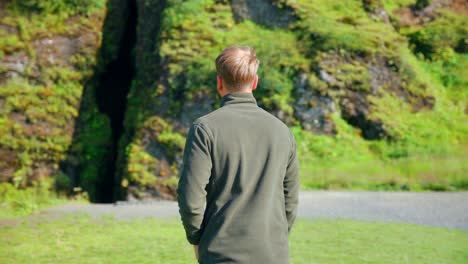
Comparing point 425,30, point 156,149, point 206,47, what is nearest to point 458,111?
point 425,30

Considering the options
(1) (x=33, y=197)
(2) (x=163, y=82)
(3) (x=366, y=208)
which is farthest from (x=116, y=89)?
(3) (x=366, y=208)

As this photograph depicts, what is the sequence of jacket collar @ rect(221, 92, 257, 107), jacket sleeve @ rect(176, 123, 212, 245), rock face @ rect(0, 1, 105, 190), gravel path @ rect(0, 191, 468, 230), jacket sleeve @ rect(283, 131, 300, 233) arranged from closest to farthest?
1. jacket sleeve @ rect(176, 123, 212, 245)
2. jacket collar @ rect(221, 92, 257, 107)
3. jacket sleeve @ rect(283, 131, 300, 233)
4. gravel path @ rect(0, 191, 468, 230)
5. rock face @ rect(0, 1, 105, 190)

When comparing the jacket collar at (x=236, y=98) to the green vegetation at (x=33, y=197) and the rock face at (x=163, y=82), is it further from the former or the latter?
the rock face at (x=163, y=82)

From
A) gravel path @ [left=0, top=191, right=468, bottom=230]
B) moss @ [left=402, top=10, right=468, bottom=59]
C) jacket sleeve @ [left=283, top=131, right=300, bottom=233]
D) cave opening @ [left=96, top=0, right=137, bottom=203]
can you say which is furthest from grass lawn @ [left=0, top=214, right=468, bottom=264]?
moss @ [left=402, top=10, right=468, bottom=59]

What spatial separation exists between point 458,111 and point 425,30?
3.99 m

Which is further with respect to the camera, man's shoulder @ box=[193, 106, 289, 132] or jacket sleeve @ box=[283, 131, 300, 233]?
jacket sleeve @ box=[283, 131, 300, 233]

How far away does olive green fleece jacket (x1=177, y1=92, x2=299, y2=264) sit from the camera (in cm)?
284

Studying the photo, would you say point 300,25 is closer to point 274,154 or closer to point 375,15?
point 375,15

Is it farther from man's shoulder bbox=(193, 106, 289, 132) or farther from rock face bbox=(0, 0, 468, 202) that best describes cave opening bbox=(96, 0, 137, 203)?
man's shoulder bbox=(193, 106, 289, 132)

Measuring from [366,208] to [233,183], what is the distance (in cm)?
945

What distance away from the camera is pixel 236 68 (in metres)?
2.90

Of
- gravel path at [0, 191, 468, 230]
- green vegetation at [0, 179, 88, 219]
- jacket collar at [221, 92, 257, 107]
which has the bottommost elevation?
green vegetation at [0, 179, 88, 219]

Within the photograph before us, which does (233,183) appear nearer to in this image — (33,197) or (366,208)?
(366,208)

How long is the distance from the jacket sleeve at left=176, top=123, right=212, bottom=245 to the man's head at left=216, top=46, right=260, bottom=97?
297 mm
